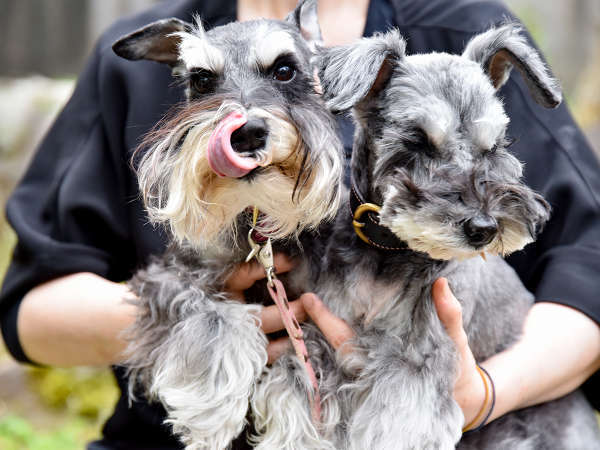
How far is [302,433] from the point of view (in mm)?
2400

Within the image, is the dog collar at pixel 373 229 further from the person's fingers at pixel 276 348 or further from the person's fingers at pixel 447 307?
the person's fingers at pixel 276 348

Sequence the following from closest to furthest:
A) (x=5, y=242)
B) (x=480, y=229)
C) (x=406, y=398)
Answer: (x=480, y=229), (x=406, y=398), (x=5, y=242)

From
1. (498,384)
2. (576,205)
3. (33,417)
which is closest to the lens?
(498,384)

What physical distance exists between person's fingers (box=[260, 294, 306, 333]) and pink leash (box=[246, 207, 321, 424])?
0.05 m

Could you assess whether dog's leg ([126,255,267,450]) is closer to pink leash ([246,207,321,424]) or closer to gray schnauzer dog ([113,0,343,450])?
gray schnauzer dog ([113,0,343,450])

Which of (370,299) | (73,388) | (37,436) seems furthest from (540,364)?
(73,388)

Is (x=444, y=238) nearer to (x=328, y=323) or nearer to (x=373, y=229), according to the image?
(x=373, y=229)

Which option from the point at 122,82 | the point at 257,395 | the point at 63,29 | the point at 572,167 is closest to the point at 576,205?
the point at 572,167

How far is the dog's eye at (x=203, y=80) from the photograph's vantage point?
231 cm

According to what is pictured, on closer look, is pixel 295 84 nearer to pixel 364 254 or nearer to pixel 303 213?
pixel 303 213

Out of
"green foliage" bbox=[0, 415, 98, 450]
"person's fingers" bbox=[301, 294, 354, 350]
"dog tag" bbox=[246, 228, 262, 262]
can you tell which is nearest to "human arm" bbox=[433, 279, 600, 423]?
"person's fingers" bbox=[301, 294, 354, 350]

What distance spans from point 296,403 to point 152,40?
1309mm

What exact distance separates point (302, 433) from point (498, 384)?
0.71 meters

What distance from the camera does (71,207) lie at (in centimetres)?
295
